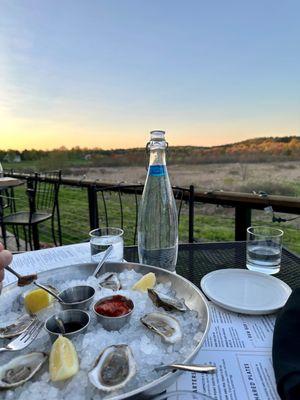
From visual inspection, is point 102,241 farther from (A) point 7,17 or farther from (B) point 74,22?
(A) point 7,17

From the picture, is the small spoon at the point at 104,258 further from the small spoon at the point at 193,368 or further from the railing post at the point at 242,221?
the railing post at the point at 242,221

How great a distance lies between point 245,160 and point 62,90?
4327 mm

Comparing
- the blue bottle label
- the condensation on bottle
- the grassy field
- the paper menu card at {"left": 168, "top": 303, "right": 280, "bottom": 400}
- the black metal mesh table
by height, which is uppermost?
the blue bottle label

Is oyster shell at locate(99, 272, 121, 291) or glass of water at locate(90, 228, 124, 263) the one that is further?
glass of water at locate(90, 228, 124, 263)

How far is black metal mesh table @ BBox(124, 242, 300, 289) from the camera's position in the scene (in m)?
0.93

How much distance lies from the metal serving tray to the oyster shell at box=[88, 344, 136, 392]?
34 mm

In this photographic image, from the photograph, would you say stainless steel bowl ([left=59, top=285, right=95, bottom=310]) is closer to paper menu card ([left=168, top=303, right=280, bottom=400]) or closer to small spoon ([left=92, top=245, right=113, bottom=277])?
small spoon ([left=92, top=245, right=113, bottom=277])

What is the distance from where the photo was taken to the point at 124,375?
41 cm

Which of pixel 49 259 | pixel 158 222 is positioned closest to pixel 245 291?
pixel 158 222

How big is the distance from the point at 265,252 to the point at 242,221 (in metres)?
1.19

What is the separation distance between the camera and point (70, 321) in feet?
1.77

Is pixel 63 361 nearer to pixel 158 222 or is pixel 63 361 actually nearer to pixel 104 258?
pixel 104 258

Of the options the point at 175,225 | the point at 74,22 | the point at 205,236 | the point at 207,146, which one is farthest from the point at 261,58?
the point at 175,225

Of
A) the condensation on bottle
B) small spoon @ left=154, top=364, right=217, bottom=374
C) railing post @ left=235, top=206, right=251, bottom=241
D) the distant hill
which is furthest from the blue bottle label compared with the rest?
railing post @ left=235, top=206, right=251, bottom=241
